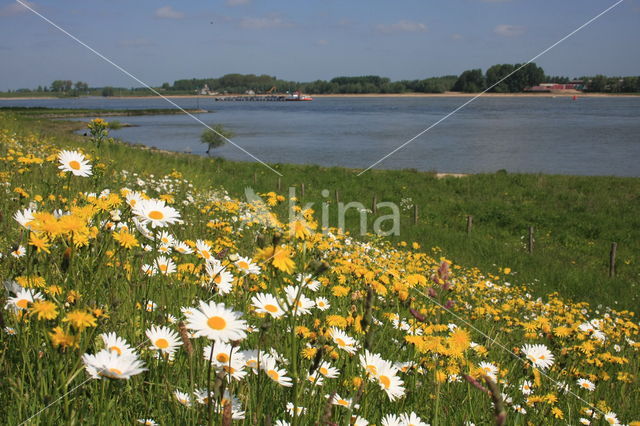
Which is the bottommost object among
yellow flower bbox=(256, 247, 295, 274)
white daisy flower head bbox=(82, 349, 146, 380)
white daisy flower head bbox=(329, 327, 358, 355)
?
white daisy flower head bbox=(329, 327, 358, 355)

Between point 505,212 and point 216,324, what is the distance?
68.0ft

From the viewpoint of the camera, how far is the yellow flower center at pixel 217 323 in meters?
1.19

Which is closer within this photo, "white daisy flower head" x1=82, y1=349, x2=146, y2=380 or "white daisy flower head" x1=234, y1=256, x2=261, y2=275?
"white daisy flower head" x1=82, y1=349, x2=146, y2=380

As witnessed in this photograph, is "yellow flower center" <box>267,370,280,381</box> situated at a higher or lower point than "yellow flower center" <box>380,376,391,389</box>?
higher

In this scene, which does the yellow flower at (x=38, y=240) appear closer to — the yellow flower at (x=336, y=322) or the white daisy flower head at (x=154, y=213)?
the white daisy flower head at (x=154, y=213)

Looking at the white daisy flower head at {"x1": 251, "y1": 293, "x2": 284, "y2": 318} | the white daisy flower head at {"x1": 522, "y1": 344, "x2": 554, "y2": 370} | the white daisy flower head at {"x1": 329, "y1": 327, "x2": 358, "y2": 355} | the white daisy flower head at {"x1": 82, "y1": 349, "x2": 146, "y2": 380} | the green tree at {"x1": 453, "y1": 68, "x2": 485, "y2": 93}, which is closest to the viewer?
the white daisy flower head at {"x1": 82, "y1": 349, "x2": 146, "y2": 380}

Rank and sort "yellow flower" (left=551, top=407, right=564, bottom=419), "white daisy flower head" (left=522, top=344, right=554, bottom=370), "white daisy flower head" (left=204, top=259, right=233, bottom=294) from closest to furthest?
"white daisy flower head" (left=204, top=259, right=233, bottom=294)
"yellow flower" (left=551, top=407, right=564, bottom=419)
"white daisy flower head" (left=522, top=344, right=554, bottom=370)

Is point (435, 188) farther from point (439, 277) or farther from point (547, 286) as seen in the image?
point (439, 277)

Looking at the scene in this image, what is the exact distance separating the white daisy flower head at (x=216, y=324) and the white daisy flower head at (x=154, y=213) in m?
0.62

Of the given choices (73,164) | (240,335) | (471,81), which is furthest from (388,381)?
(471,81)

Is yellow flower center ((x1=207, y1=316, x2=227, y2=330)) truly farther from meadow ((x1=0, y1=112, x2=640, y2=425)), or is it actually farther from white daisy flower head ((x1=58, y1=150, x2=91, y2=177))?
white daisy flower head ((x1=58, y1=150, x2=91, y2=177))

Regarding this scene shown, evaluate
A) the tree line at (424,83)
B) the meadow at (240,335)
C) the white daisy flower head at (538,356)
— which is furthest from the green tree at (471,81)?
the white daisy flower head at (538,356)

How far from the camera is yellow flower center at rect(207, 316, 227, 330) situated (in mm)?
1195

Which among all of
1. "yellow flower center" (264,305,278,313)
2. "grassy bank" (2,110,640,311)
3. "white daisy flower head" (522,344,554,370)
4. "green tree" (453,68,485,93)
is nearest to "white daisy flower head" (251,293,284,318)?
"yellow flower center" (264,305,278,313)
